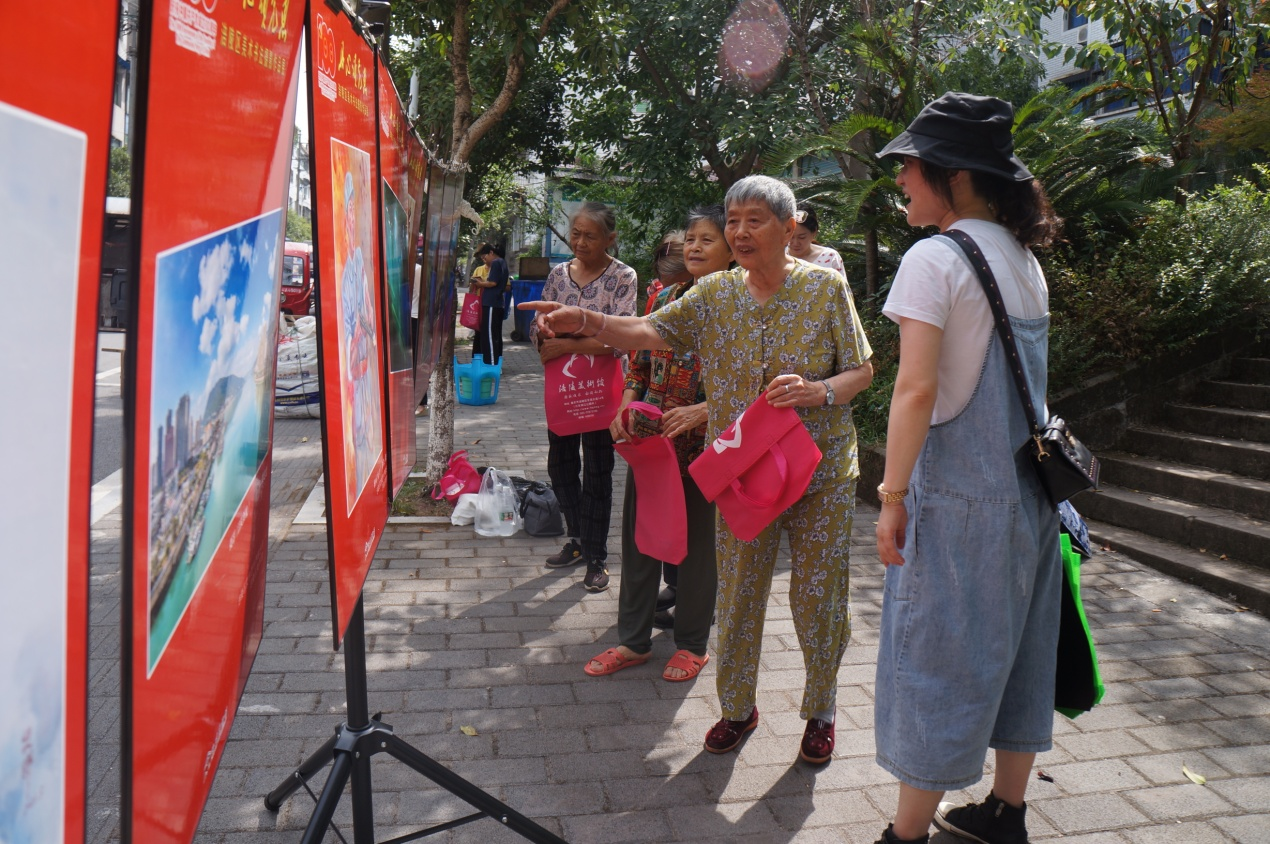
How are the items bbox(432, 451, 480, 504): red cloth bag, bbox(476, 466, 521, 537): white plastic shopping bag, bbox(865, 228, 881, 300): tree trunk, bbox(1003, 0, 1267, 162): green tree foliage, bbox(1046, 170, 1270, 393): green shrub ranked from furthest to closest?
bbox(865, 228, 881, 300): tree trunk
bbox(1003, 0, 1267, 162): green tree foliage
bbox(1046, 170, 1270, 393): green shrub
bbox(432, 451, 480, 504): red cloth bag
bbox(476, 466, 521, 537): white plastic shopping bag

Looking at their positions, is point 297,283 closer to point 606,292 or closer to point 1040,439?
point 606,292

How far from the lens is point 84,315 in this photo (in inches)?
35.1

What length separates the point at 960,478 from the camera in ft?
8.46

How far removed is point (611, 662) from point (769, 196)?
2.05 metres

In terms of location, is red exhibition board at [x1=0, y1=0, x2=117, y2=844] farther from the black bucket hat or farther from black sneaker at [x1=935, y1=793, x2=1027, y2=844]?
black sneaker at [x1=935, y1=793, x2=1027, y2=844]

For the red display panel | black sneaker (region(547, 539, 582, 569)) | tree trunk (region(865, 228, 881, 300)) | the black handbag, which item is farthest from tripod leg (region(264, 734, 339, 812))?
tree trunk (region(865, 228, 881, 300))

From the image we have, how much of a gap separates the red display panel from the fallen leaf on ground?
9.21ft

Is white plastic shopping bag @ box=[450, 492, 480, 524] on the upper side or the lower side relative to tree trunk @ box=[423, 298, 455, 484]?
lower

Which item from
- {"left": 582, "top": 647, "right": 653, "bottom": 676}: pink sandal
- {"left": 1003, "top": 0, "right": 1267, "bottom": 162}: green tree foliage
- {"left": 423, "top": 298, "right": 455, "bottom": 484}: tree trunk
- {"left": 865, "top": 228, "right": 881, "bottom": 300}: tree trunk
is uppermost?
{"left": 1003, "top": 0, "right": 1267, "bottom": 162}: green tree foliage

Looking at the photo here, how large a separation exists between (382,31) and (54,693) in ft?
7.74

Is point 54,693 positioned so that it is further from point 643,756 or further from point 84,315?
point 643,756

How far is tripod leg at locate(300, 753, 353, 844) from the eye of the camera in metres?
2.29

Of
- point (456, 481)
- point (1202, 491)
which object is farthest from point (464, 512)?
point (1202, 491)

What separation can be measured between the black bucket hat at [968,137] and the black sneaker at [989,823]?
5.95 ft
